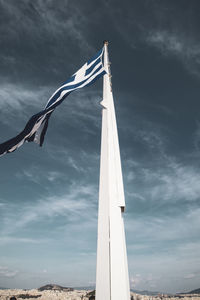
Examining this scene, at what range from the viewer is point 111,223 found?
560 centimetres

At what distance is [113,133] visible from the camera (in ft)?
23.1

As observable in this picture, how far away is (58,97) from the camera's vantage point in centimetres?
871

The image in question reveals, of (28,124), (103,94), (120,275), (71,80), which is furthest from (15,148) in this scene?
(120,275)

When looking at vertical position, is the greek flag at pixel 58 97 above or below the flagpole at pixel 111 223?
above

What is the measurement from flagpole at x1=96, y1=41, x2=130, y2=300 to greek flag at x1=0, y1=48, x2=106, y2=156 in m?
1.86

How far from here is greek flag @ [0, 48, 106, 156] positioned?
860 centimetres

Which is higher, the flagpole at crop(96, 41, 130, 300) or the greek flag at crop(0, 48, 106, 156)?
the greek flag at crop(0, 48, 106, 156)

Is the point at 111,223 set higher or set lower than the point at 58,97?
lower

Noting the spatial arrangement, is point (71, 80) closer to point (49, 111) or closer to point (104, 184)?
Answer: point (49, 111)

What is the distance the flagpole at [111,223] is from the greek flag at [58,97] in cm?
186

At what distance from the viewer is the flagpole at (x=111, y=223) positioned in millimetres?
5055

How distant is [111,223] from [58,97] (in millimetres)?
5526

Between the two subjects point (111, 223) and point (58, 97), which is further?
point (58, 97)

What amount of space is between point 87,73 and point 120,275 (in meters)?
7.37
